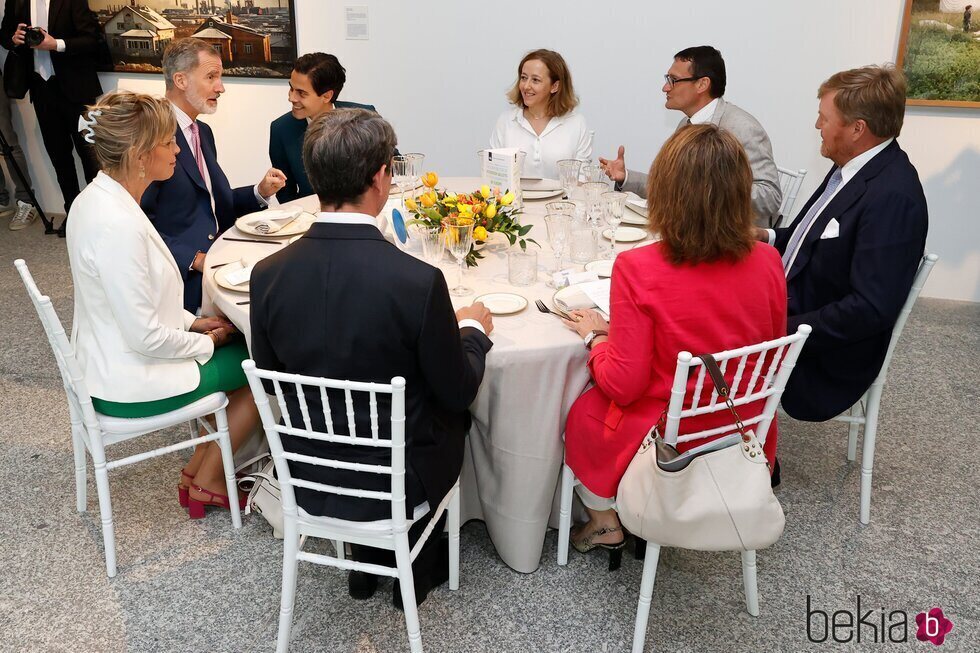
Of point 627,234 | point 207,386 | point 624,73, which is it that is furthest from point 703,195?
point 624,73

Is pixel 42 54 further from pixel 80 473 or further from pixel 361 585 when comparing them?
pixel 361 585

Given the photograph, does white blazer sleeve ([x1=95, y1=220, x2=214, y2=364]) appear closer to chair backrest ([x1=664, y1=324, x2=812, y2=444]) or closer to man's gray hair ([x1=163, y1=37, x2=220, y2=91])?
man's gray hair ([x1=163, y1=37, x2=220, y2=91])

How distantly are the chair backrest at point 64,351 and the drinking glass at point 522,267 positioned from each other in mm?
1311

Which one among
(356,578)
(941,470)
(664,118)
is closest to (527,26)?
(664,118)

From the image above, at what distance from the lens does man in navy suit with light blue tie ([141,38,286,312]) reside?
294cm

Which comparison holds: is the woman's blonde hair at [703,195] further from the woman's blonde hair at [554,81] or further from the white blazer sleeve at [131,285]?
the woman's blonde hair at [554,81]

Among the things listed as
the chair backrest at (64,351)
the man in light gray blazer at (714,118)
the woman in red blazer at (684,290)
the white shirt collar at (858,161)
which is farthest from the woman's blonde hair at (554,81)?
the chair backrest at (64,351)

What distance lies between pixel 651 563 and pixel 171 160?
1854 millimetres

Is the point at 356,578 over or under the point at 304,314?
under

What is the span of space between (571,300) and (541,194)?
47.8 inches

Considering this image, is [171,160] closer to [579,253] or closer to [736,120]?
[579,253]

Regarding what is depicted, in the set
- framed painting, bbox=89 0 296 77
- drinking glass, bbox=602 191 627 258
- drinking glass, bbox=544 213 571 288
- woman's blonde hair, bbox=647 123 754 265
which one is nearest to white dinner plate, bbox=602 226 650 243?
drinking glass, bbox=602 191 627 258

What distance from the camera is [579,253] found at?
2736mm

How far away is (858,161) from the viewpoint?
2.45 meters
